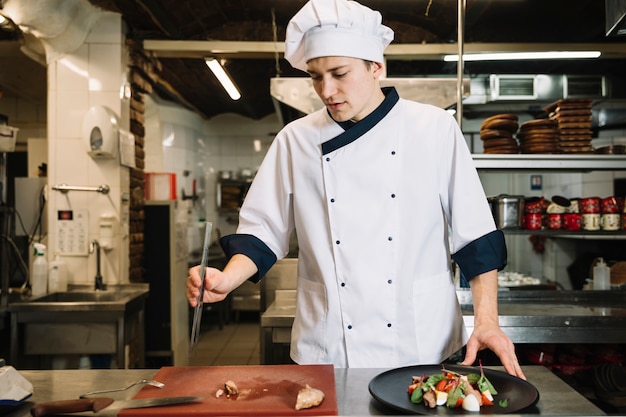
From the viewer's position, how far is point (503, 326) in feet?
8.87

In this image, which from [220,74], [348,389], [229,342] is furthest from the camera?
[229,342]

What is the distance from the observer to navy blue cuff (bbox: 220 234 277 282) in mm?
1602

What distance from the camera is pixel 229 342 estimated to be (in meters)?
6.60

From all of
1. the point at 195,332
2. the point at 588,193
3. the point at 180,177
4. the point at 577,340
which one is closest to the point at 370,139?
the point at 195,332

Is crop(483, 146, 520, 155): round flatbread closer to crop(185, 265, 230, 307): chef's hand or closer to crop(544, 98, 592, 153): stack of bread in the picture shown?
crop(544, 98, 592, 153): stack of bread

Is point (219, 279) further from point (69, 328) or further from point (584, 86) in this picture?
point (584, 86)

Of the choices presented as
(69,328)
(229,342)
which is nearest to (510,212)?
(69,328)

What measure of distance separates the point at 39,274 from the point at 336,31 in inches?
118

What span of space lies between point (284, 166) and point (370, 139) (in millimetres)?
289

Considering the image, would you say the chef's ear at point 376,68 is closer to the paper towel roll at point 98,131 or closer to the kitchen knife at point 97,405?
the kitchen knife at point 97,405

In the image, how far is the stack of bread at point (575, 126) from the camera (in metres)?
3.09

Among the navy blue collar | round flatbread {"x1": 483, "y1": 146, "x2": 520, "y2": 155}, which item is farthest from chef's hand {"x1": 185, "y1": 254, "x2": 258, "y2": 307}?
round flatbread {"x1": 483, "y1": 146, "x2": 520, "y2": 155}

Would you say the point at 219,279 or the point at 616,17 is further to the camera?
the point at 616,17

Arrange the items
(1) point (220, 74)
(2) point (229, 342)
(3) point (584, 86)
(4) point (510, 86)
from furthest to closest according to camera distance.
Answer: (2) point (229, 342) < (4) point (510, 86) < (3) point (584, 86) < (1) point (220, 74)
